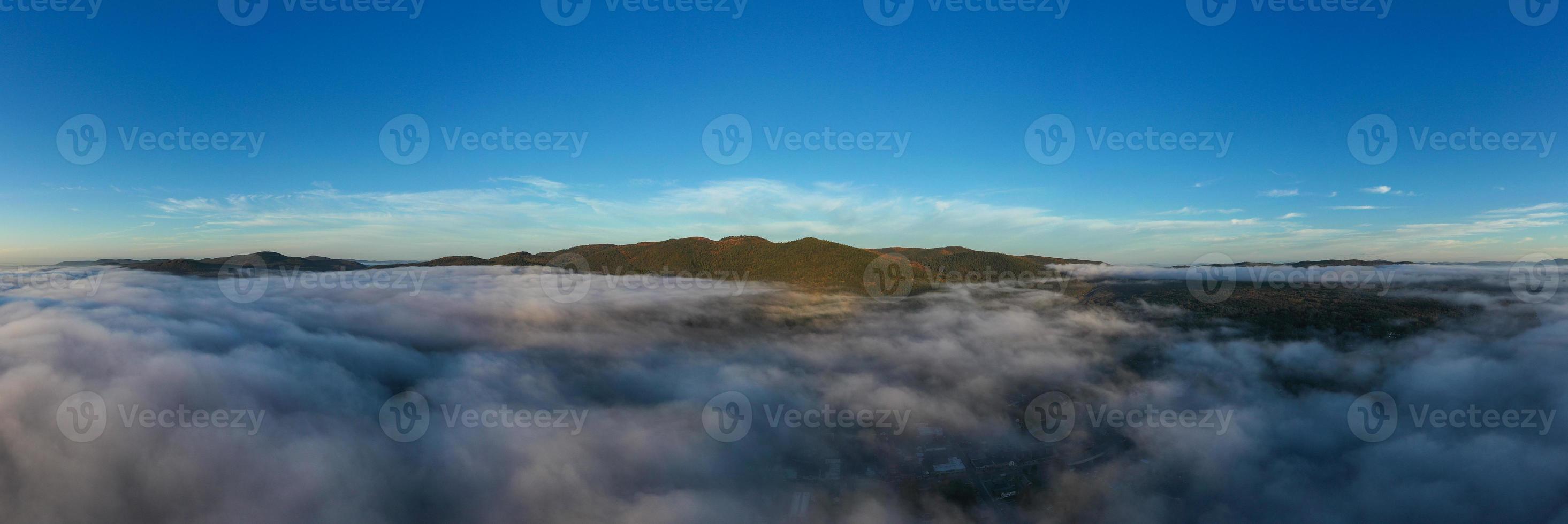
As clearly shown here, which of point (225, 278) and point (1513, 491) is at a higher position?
point (225, 278)

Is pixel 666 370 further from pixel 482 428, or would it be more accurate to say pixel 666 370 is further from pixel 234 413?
pixel 234 413

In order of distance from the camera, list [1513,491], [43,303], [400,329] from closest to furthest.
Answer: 1. [1513,491]
2. [43,303]
3. [400,329]

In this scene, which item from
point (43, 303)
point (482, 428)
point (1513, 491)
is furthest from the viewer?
point (482, 428)

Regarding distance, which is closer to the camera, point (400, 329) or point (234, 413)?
point (234, 413)

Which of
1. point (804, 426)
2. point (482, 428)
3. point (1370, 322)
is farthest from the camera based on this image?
point (1370, 322)

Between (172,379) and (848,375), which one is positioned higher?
(172,379)

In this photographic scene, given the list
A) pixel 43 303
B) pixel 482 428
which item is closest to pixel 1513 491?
pixel 482 428

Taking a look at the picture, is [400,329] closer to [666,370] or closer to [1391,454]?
[666,370]

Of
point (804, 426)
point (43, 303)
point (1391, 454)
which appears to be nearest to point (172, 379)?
point (43, 303)

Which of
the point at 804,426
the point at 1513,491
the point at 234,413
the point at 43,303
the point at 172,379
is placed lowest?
the point at 804,426
